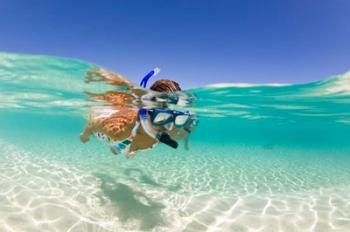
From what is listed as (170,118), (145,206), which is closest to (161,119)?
(170,118)

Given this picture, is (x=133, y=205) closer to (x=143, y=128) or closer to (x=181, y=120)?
(x=143, y=128)

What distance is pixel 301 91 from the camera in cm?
2105

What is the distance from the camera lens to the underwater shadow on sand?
5.83 meters

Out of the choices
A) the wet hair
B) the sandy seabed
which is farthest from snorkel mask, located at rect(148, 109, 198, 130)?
the sandy seabed

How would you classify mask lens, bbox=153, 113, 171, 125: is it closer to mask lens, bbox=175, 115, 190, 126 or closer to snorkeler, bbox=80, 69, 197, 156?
snorkeler, bbox=80, 69, 197, 156

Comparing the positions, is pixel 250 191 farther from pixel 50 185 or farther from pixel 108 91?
pixel 108 91

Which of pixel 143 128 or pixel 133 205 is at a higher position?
pixel 143 128

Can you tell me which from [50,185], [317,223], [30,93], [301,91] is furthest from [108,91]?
[30,93]

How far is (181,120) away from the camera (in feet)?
A: 18.8

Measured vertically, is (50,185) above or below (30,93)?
below

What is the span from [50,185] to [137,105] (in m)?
6.84

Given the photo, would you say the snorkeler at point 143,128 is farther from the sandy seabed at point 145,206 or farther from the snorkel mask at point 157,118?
the sandy seabed at point 145,206

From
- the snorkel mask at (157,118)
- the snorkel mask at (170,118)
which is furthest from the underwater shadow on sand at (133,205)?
the snorkel mask at (170,118)

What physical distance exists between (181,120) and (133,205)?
2923 mm
